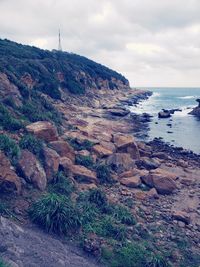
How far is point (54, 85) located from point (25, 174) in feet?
89.3

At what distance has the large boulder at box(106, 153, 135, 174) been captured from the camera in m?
17.3

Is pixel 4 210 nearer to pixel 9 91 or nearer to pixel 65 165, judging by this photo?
pixel 65 165

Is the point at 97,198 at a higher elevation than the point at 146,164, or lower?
higher

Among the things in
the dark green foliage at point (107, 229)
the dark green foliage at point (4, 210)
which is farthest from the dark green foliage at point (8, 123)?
the dark green foliage at point (107, 229)

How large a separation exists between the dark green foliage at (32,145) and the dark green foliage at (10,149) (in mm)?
1006

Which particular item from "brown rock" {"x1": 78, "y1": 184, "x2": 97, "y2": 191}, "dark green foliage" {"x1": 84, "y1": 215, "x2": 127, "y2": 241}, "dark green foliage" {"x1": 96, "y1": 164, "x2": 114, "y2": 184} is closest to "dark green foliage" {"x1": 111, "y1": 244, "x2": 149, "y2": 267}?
"dark green foliage" {"x1": 84, "y1": 215, "x2": 127, "y2": 241}

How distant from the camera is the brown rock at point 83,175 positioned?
1459 cm

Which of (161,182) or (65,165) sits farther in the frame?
(161,182)

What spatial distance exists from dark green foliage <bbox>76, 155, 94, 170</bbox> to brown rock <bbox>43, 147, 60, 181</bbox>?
2.50 meters

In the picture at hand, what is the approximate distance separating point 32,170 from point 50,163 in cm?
137

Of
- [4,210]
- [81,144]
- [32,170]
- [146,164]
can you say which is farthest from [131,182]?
[4,210]

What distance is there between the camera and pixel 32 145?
13.9 m

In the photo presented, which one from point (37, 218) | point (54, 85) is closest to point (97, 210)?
point (37, 218)

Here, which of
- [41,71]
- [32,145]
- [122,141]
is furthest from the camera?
[41,71]
